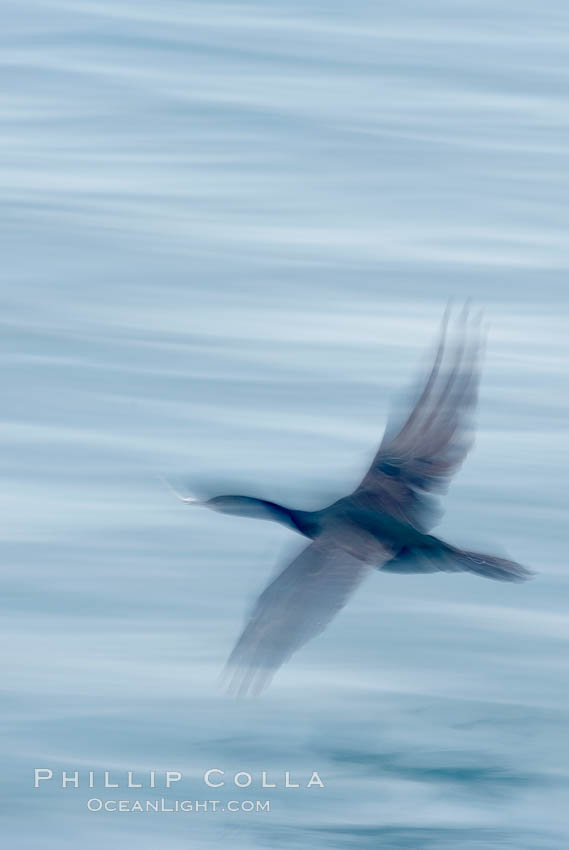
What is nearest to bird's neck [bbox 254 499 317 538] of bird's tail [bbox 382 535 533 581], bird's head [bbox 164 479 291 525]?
bird's head [bbox 164 479 291 525]

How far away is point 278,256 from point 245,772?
4089 mm

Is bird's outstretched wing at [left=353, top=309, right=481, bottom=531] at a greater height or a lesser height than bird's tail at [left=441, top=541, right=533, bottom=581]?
greater

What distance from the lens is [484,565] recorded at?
4945 millimetres

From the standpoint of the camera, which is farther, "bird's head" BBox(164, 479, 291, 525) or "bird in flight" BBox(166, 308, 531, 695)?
"bird's head" BBox(164, 479, 291, 525)

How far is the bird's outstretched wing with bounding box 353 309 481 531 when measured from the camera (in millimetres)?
4828

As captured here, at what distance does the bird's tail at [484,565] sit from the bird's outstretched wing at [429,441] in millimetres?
104

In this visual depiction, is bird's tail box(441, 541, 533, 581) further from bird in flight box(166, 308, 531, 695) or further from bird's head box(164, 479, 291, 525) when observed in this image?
bird's head box(164, 479, 291, 525)

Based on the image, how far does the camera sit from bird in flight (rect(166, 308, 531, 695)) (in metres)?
4.84

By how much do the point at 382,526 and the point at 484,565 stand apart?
282mm

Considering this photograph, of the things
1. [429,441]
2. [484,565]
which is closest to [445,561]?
[484,565]

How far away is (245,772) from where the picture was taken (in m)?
4.79

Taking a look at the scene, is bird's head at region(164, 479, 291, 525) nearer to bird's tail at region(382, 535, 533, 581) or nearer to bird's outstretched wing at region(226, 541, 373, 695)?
bird's outstretched wing at region(226, 541, 373, 695)

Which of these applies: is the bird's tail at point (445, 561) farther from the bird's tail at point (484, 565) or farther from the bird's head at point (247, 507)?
the bird's head at point (247, 507)

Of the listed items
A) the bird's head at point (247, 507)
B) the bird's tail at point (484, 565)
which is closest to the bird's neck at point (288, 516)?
the bird's head at point (247, 507)
